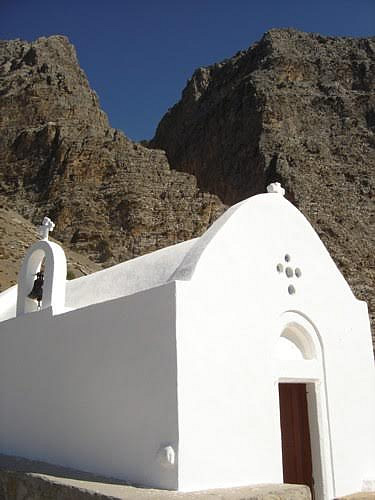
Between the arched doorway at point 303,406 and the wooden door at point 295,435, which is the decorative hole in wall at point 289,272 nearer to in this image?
the arched doorway at point 303,406

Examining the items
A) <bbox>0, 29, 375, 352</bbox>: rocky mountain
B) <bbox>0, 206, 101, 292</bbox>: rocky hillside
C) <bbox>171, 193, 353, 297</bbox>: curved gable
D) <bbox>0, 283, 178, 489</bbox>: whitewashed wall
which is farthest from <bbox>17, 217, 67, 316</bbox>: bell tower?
<bbox>0, 29, 375, 352</bbox>: rocky mountain

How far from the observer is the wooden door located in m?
7.26

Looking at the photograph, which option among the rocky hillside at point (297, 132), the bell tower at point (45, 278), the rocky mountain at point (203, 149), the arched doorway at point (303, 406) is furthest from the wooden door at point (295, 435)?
the rocky hillside at point (297, 132)

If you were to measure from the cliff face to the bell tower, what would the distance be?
67.3 ft

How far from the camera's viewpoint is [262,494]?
5.30m

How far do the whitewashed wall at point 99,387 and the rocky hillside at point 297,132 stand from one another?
2722 centimetres

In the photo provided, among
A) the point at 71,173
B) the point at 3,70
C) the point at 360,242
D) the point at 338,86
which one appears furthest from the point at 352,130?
the point at 3,70

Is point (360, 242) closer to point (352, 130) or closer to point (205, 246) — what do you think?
point (352, 130)

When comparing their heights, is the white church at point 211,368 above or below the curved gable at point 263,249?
below

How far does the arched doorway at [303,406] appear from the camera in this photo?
273 inches

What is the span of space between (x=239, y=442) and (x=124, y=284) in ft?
9.38

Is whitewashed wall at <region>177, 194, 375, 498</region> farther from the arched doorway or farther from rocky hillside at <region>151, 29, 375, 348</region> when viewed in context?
rocky hillside at <region>151, 29, 375, 348</region>

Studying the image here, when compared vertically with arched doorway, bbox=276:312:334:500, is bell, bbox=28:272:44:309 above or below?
above

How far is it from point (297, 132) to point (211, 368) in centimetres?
4230
